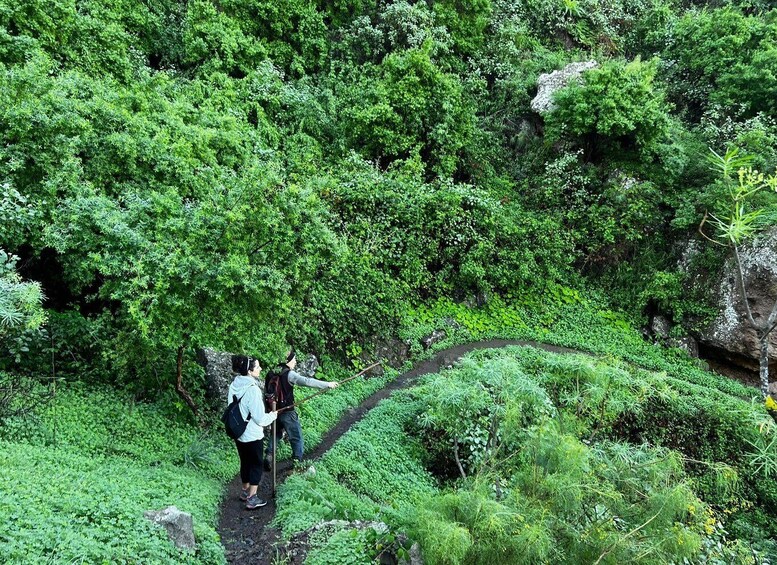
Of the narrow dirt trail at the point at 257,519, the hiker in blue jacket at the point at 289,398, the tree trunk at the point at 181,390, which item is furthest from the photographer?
the tree trunk at the point at 181,390

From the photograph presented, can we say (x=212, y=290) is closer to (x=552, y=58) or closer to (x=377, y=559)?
(x=377, y=559)

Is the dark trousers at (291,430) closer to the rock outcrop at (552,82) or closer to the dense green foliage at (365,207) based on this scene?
the dense green foliage at (365,207)

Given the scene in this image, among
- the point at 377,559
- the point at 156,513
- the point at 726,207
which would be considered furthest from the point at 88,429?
the point at 726,207

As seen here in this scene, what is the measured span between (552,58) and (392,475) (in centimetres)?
1814

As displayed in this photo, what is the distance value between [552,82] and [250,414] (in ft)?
57.6

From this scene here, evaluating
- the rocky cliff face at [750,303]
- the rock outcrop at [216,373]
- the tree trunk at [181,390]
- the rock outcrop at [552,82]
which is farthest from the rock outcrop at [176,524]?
the rock outcrop at [552,82]

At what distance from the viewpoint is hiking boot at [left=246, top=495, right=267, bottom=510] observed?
723 centimetres

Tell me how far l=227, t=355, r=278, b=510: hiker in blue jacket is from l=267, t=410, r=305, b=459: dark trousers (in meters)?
1.13

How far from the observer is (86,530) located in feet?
16.9

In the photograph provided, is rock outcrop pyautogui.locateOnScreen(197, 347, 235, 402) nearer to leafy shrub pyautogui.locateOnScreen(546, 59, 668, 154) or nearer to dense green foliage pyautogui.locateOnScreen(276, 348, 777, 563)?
dense green foliage pyautogui.locateOnScreen(276, 348, 777, 563)

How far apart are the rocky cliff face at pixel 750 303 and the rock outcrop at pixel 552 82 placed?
26.8 ft

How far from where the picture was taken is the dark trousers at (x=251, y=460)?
23.4 feet

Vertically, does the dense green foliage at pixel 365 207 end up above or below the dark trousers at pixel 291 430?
A: above

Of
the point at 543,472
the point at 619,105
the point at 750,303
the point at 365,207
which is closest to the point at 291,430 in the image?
the point at 543,472
